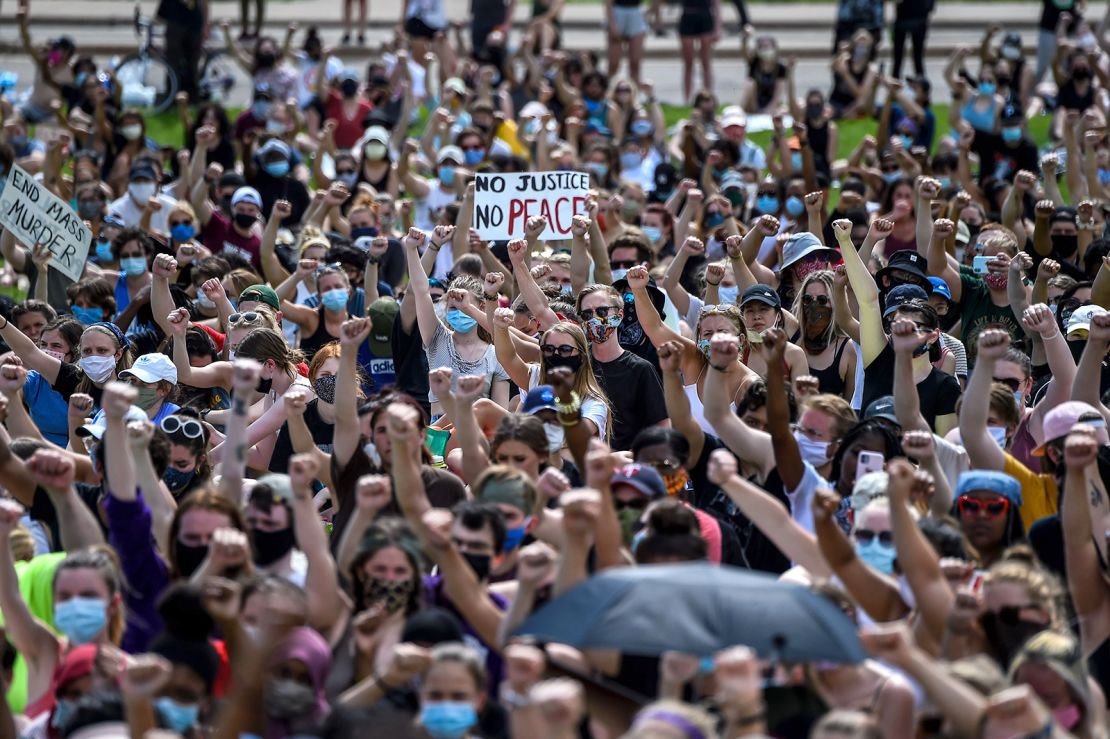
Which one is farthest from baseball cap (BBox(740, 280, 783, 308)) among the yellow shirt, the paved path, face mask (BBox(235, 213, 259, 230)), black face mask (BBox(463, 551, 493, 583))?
the paved path

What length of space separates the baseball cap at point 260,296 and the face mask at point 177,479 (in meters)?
2.80

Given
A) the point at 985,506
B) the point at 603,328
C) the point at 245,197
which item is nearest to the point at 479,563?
the point at 985,506

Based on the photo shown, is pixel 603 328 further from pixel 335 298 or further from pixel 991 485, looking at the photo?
pixel 991 485

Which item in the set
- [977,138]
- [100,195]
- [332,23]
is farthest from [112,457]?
[332,23]

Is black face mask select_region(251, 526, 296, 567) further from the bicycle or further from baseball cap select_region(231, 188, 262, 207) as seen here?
the bicycle

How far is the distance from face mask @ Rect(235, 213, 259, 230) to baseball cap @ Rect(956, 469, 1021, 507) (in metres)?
7.96

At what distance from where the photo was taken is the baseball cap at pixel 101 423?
7601mm

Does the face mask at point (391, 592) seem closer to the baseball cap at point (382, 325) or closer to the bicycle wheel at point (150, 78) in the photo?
the baseball cap at point (382, 325)

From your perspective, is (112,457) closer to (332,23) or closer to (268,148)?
(268,148)

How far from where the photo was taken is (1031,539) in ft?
23.2

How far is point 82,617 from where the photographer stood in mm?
6188

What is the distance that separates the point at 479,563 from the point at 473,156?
9.78 m

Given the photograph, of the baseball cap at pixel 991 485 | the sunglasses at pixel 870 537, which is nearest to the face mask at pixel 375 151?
the baseball cap at pixel 991 485

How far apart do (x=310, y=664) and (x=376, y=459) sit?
1996mm
